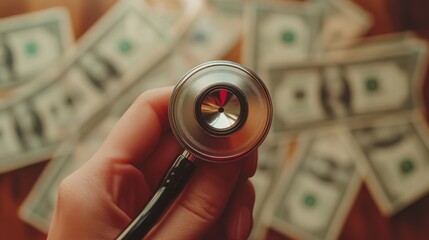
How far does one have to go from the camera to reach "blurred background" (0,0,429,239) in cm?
85

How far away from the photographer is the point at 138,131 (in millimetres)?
542

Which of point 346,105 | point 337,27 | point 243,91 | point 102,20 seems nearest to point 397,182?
point 346,105

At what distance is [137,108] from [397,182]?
57 cm

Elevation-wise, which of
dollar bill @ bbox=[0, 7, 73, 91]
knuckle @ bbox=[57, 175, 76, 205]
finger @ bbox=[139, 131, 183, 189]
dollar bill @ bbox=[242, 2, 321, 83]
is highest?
dollar bill @ bbox=[242, 2, 321, 83]

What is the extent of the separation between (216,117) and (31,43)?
598 mm

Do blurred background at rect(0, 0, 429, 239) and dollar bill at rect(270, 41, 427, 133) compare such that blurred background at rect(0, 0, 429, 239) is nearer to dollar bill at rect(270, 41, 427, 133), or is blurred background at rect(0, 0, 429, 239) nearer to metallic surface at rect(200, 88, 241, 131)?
dollar bill at rect(270, 41, 427, 133)

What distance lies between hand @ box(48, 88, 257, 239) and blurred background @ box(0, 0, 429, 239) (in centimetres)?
30

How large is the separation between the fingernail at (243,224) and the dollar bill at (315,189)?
0.90 ft

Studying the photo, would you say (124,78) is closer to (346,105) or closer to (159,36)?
(159,36)

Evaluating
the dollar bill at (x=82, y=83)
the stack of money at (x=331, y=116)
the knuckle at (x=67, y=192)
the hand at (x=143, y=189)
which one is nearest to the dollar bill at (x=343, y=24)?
the stack of money at (x=331, y=116)

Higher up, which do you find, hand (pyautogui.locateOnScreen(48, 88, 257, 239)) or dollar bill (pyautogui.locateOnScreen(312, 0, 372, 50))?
dollar bill (pyautogui.locateOnScreen(312, 0, 372, 50))

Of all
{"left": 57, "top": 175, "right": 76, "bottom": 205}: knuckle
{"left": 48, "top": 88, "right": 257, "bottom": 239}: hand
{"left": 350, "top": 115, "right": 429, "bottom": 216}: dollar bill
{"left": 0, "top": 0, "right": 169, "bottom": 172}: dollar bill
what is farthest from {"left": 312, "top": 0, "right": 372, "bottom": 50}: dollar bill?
{"left": 57, "top": 175, "right": 76, "bottom": 205}: knuckle

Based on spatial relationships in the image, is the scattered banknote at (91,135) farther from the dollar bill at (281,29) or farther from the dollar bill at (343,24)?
the dollar bill at (343,24)

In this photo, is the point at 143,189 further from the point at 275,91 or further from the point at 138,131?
the point at 275,91
